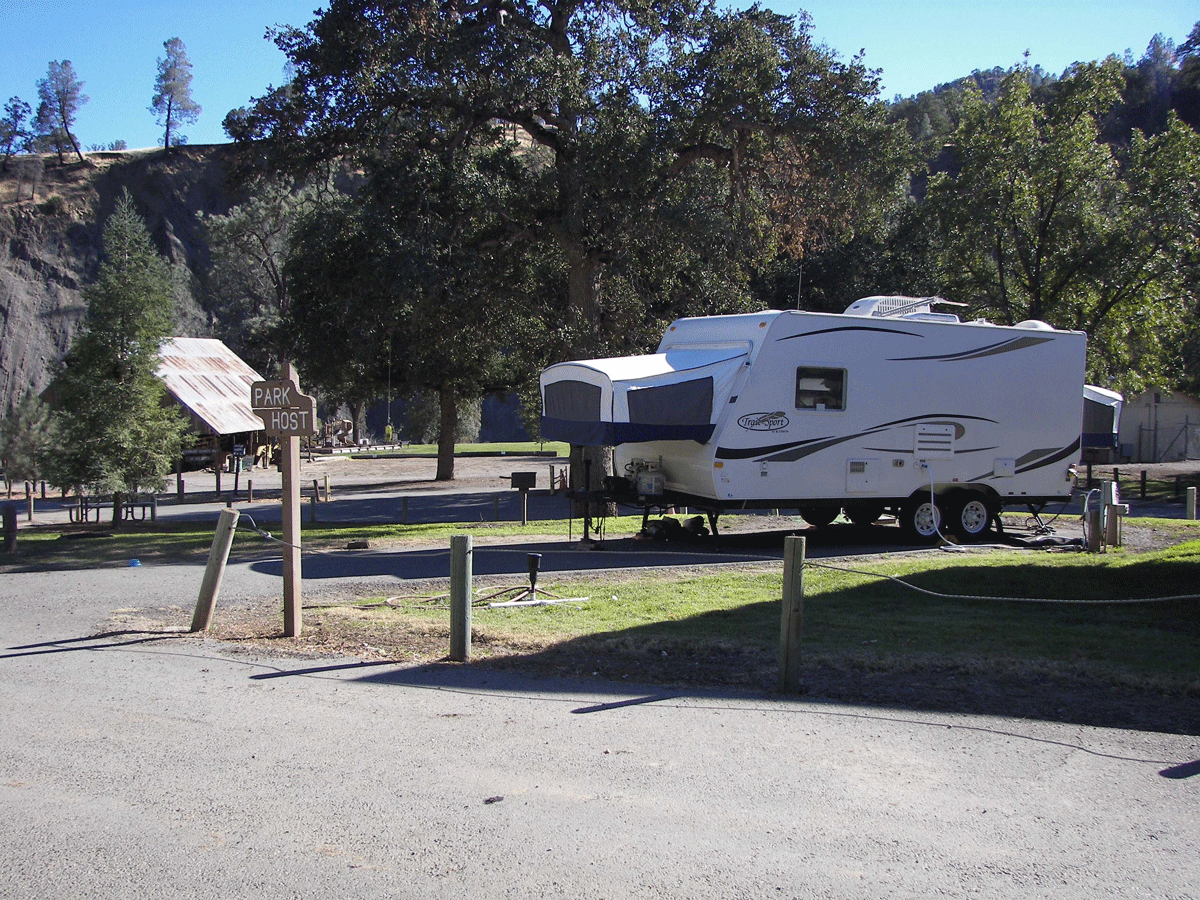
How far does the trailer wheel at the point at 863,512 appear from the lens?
50.9ft

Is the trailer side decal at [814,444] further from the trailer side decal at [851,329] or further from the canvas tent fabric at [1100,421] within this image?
the canvas tent fabric at [1100,421]

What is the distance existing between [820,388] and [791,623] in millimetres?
8571

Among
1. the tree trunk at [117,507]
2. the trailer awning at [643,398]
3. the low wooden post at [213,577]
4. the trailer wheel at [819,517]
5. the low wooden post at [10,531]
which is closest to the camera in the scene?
the low wooden post at [213,577]

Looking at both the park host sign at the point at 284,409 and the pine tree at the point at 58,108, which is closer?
the park host sign at the point at 284,409

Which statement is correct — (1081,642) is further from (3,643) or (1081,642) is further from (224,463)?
(224,463)

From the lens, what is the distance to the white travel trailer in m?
14.1

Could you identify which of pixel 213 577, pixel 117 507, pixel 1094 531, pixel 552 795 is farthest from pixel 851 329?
pixel 117 507

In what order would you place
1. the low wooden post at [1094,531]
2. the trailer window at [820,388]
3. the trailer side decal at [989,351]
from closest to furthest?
the low wooden post at [1094,531] → the trailer window at [820,388] → the trailer side decal at [989,351]

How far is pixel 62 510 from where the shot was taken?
28234 mm

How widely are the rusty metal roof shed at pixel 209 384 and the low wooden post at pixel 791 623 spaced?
122ft

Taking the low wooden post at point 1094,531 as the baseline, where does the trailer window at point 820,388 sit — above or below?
above

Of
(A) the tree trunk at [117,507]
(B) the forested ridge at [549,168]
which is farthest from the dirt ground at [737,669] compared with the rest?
(A) the tree trunk at [117,507]

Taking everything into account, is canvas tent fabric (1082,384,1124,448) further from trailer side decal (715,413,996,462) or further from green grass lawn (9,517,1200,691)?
green grass lawn (9,517,1200,691)

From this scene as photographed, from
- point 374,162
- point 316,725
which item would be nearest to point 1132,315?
point 374,162
